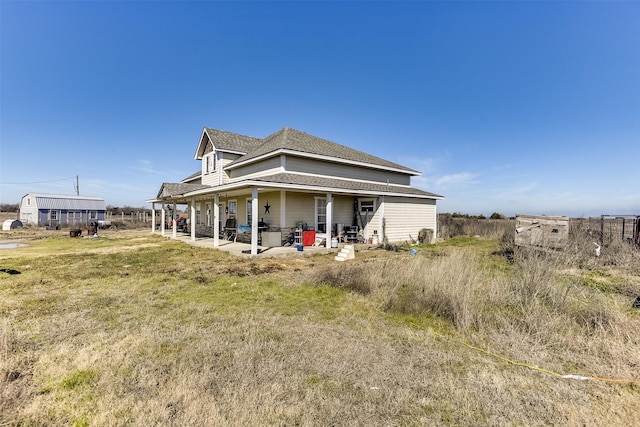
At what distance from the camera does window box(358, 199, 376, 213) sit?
17156 mm

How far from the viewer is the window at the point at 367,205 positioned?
17.2 meters

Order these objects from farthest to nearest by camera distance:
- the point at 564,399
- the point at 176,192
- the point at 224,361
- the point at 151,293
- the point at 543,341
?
the point at 176,192, the point at 151,293, the point at 543,341, the point at 224,361, the point at 564,399

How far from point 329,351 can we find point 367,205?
45.9 ft

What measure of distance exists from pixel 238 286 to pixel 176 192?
42.5 feet

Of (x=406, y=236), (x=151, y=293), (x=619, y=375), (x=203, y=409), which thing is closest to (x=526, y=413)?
(x=619, y=375)

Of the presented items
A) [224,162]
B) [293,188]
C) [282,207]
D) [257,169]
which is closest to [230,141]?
[224,162]

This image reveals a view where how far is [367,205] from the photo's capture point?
17.5m

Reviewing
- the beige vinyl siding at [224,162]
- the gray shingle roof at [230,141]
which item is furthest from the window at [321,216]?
the gray shingle roof at [230,141]

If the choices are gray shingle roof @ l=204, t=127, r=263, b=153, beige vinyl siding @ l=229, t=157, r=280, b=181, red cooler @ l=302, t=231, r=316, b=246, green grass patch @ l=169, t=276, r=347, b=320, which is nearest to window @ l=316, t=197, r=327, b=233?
red cooler @ l=302, t=231, r=316, b=246

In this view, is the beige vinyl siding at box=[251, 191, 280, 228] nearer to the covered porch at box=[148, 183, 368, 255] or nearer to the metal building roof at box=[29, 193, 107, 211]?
the covered porch at box=[148, 183, 368, 255]

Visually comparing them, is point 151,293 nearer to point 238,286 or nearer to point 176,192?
point 238,286

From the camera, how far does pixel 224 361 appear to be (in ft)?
12.0

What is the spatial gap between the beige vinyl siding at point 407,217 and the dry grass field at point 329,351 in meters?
10.2

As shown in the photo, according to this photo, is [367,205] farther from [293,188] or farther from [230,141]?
[230,141]
